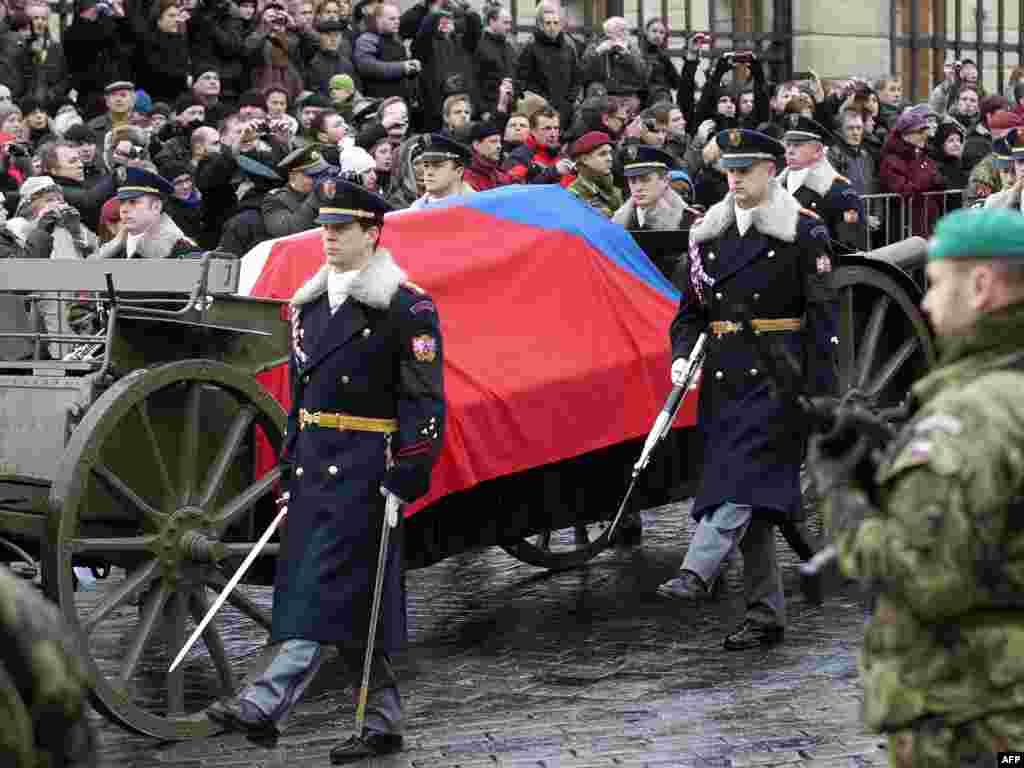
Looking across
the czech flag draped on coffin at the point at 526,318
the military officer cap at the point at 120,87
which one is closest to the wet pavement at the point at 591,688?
the czech flag draped on coffin at the point at 526,318

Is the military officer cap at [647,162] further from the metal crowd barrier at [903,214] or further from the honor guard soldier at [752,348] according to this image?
the metal crowd barrier at [903,214]

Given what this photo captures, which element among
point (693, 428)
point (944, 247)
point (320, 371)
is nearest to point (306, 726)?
point (320, 371)

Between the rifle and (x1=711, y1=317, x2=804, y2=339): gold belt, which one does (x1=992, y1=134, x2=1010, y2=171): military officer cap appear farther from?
the rifle

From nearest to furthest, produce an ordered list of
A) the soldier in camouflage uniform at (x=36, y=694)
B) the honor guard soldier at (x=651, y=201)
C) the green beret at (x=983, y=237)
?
the soldier in camouflage uniform at (x=36, y=694) → the green beret at (x=983, y=237) → the honor guard soldier at (x=651, y=201)

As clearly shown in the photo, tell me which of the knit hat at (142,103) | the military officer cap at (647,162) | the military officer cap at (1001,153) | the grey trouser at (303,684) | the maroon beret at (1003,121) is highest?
the knit hat at (142,103)

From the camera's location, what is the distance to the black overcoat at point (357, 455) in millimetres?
6449

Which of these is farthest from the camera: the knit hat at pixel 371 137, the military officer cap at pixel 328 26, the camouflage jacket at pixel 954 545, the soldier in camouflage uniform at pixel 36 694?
the military officer cap at pixel 328 26

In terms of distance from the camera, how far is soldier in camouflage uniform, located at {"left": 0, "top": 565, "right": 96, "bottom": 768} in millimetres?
3104

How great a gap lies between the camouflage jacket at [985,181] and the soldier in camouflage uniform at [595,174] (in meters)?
5.72

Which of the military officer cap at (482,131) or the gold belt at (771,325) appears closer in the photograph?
the gold belt at (771,325)

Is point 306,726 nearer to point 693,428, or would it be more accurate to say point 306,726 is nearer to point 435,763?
point 435,763

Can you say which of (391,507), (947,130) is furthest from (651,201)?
(947,130)

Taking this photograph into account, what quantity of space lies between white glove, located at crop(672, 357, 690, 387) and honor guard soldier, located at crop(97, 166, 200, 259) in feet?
6.10

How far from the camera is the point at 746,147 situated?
8.01 m
